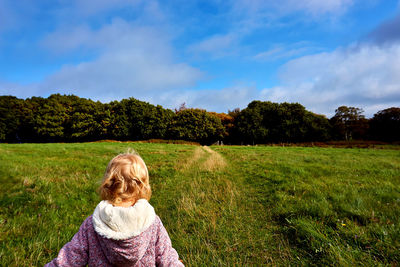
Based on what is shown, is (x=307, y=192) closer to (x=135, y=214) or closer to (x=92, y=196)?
(x=135, y=214)

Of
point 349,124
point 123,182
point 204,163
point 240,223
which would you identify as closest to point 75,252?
point 123,182

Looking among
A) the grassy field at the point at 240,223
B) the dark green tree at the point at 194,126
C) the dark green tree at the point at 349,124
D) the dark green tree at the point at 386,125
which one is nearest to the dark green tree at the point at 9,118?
the dark green tree at the point at 194,126

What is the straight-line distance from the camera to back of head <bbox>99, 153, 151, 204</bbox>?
202 cm

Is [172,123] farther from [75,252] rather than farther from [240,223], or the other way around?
[75,252]

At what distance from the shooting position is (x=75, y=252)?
186 centimetres

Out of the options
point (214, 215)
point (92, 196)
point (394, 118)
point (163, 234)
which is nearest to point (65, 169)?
point (92, 196)

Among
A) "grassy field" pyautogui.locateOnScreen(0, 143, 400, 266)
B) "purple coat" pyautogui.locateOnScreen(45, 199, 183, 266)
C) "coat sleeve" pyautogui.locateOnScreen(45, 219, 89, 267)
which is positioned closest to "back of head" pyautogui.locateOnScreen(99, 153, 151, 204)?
"purple coat" pyautogui.locateOnScreen(45, 199, 183, 266)

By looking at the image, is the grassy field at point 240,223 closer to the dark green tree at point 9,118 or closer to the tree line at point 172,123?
the tree line at point 172,123

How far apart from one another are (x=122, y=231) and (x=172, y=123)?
46.7 metres

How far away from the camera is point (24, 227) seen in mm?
3535

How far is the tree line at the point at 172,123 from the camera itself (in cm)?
4541

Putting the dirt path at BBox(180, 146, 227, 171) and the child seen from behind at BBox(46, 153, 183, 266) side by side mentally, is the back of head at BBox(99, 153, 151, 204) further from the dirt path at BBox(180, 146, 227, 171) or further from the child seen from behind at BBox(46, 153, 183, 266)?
the dirt path at BBox(180, 146, 227, 171)

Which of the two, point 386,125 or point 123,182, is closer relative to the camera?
point 123,182

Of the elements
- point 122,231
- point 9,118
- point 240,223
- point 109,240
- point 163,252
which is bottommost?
point 240,223
